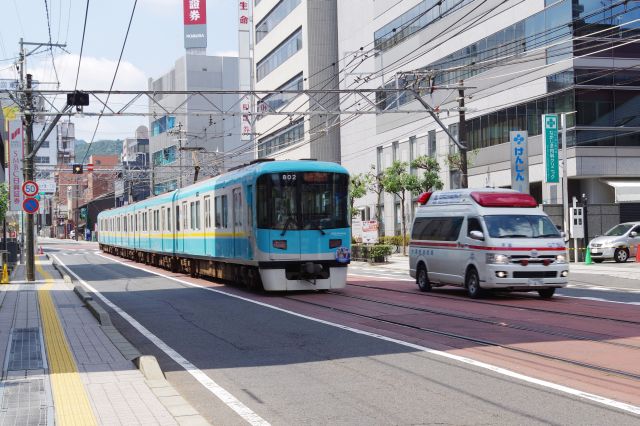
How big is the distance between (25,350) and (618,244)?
28793mm

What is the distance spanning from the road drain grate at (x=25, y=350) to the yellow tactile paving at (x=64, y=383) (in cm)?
14

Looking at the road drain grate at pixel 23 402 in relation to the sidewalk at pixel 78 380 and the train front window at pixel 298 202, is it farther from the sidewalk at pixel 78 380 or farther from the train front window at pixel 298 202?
the train front window at pixel 298 202

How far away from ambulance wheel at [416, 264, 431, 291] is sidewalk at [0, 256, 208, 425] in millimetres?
9782

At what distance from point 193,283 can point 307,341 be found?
16.3m

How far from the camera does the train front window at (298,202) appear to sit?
21625 mm

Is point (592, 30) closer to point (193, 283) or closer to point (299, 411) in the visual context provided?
point (193, 283)

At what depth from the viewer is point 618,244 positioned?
117ft

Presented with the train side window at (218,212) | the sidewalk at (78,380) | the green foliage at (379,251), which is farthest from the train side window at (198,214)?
the green foliage at (379,251)

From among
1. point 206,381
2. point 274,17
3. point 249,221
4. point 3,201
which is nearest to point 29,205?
point 249,221

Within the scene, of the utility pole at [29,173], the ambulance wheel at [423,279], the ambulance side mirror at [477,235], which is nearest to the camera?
the ambulance side mirror at [477,235]

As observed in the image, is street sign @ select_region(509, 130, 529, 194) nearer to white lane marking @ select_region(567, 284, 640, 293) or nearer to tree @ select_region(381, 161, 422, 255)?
white lane marking @ select_region(567, 284, 640, 293)

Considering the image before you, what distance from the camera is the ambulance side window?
2009 cm

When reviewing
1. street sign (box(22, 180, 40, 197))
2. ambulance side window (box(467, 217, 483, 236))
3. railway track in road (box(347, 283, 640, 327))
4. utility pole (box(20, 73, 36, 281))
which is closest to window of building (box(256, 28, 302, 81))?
utility pole (box(20, 73, 36, 281))

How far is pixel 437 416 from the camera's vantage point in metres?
7.37
